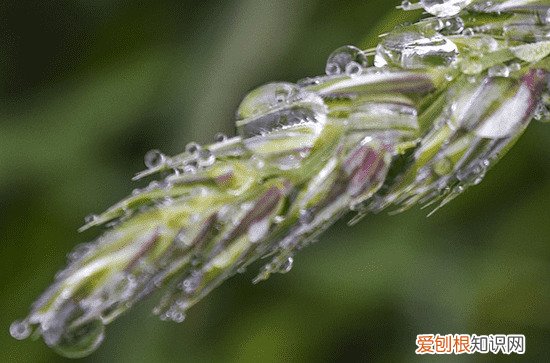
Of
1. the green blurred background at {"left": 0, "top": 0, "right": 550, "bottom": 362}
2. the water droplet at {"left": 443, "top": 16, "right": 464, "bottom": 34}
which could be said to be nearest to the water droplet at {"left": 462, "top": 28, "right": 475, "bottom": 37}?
the water droplet at {"left": 443, "top": 16, "right": 464, "bottom": 34}

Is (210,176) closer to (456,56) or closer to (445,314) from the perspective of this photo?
(456,56)

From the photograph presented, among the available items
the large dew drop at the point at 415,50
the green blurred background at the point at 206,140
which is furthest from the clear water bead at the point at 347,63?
the green blurred background at the point at 206,140

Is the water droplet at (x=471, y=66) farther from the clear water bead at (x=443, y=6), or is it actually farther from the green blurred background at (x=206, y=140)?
the green blurred background at (x=206, y=140)

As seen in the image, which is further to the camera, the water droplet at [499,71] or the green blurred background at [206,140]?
the green blurred background at [206,140]

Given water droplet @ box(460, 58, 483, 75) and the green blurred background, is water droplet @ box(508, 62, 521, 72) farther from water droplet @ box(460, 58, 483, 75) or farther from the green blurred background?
the green blurred background

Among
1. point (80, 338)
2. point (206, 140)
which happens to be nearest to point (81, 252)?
point (80, 338)

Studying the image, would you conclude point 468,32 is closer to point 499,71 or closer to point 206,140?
point 499,71

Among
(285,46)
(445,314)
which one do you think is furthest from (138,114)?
(445,314)
